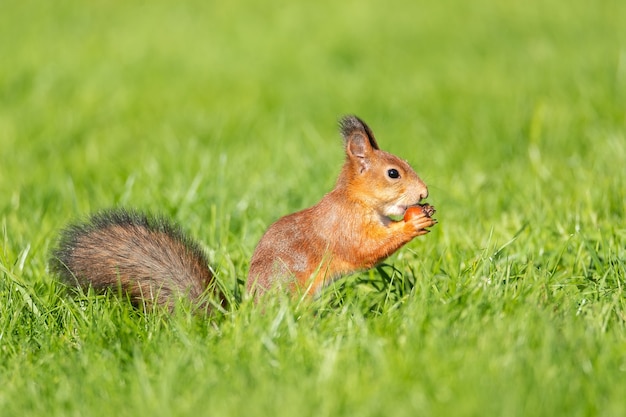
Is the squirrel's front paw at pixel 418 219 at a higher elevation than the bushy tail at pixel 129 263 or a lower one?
higher

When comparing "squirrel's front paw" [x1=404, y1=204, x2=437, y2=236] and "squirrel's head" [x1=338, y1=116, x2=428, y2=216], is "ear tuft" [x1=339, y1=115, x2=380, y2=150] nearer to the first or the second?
"squirrel's head" [x1=338, y1=116, x2=428, y2=216]

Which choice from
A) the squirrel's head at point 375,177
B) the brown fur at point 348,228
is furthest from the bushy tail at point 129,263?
the squirrel's head at point 375,177

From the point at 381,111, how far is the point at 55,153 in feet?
8.51

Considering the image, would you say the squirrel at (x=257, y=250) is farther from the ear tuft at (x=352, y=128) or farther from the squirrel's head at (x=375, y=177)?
the ear tuft at (x=352, y=128)

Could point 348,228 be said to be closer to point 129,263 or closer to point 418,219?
point 418,219

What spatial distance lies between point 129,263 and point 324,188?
2095 millimetres

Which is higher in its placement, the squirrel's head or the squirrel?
the squirrel's head

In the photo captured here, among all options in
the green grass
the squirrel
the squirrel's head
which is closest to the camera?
the green grass

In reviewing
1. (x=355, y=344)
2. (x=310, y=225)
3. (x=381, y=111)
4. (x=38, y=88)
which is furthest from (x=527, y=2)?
(x=355, y=344)

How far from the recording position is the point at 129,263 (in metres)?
3.74

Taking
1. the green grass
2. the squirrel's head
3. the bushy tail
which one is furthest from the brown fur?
the bushy tail

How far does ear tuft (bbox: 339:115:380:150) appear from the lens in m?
4.04

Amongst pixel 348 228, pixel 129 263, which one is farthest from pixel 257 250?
pixel 129 263

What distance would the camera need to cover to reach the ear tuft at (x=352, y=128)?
4035mm
